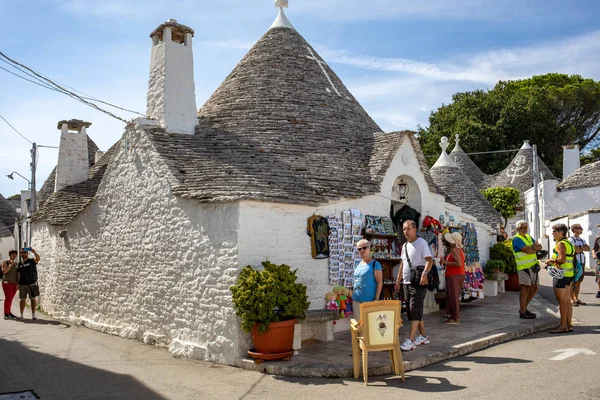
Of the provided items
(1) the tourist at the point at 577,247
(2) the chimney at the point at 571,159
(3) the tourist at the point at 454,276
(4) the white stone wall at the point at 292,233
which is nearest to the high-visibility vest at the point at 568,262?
(3) the tourist at the point at 454,276

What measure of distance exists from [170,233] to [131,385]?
10.4 feet

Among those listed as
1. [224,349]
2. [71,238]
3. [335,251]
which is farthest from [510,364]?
[71,238]

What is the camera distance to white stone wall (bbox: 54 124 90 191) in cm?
1747

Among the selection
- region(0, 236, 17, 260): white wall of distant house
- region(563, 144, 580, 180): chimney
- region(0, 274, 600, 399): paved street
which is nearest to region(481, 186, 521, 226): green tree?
region(563, 144, 580, 180): chimney

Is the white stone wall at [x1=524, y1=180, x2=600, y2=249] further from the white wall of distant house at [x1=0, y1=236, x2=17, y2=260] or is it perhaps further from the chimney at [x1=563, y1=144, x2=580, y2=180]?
the white wall of distant house at [x1=0, y1=236, x2=17, y2=260]

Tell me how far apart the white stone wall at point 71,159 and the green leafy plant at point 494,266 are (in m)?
12.9

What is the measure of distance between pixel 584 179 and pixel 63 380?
91.8 ft

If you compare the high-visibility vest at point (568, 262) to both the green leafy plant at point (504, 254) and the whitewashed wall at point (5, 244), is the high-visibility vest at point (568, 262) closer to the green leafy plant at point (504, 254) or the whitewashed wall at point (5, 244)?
the green leafy plant at point (504, 254)

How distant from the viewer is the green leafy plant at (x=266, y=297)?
7.71 metres

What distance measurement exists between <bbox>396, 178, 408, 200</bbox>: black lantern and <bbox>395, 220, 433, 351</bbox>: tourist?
4.00m

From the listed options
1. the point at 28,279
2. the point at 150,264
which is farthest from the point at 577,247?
the point at 28,279

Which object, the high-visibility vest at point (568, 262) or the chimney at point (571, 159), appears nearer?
the high-visibility vest at point (568, 262)

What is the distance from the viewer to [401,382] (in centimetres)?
665

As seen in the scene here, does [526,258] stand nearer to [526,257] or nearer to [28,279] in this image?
[526,257]
